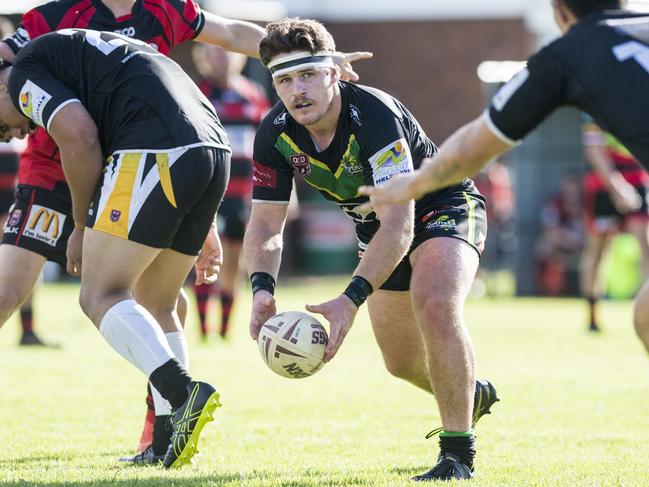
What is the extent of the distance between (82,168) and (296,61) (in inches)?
42.0

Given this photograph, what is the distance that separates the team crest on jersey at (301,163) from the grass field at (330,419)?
136cm

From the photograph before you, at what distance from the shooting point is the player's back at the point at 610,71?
3.92 meters

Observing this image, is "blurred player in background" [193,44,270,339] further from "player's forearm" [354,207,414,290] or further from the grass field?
"player's forearm" [354,207,414,290]

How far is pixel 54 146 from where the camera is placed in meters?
6.02

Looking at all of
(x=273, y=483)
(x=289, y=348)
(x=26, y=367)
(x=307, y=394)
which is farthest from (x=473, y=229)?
(x=26, y=367)

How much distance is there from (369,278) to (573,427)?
2.20m

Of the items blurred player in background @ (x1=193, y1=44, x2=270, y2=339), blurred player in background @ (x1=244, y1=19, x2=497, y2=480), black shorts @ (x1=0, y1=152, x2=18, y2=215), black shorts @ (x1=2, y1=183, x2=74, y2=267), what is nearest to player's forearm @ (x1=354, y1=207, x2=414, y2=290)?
blurred player in background @ (x1=244, y1=19, x2=497, y2=480)

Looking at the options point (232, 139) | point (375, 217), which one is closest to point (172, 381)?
point (375, 217)

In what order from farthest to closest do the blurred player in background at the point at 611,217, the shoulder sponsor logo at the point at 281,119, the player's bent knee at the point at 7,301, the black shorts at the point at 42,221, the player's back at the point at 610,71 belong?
the blurred player in background at the point at 611,217 → the black shorts at the point at 42,221 → the player's bent knee at the point at 7,301 → the shoulder sponsor logo at the point at 281,119 → the player's back at the point at 610,71

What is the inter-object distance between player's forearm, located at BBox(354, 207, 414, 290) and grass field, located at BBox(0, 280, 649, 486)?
34.1 inches

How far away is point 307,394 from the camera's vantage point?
7.72 m

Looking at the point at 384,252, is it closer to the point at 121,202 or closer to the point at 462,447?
the point at 462,447

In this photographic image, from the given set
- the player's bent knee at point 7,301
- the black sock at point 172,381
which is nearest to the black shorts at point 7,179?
the player's bent knee at point 7,301

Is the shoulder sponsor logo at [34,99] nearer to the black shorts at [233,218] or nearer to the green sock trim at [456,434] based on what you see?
the green sock trim at [456,434]
